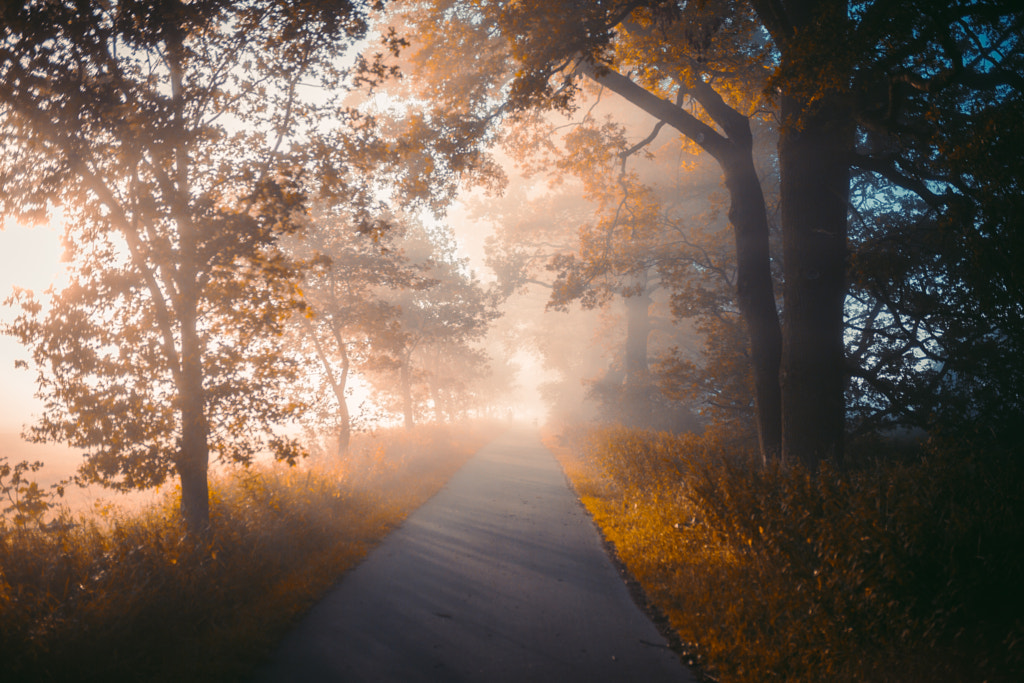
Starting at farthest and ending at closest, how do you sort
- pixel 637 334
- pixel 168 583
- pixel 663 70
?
1. pixel 637 334
2. pixel 663 70
3. pixel 168 583

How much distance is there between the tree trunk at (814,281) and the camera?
25.2 ft

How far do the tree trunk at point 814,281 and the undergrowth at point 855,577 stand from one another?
1.30 metres

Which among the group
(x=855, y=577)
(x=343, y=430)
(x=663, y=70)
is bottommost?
(x=343, y=430)

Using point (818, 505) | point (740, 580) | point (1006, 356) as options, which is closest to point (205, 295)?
point (740, 580)

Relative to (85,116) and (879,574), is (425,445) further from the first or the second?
(879,574)

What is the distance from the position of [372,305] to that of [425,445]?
734 cm

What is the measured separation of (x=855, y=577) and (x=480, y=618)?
135 inches

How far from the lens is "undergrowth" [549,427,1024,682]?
11.6 ft

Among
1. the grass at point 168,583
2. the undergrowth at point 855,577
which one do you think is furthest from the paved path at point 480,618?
the undergrowth at point 855,577

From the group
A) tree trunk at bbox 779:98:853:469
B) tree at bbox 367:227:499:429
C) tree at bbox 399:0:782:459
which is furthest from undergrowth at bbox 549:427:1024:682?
tree at bbox 367:227:499:429

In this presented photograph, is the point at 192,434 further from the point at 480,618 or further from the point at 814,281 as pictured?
the point at 814,281

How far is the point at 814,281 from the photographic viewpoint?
8.00 metres

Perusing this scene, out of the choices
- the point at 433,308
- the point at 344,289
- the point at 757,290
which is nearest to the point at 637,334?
the point at 433,308

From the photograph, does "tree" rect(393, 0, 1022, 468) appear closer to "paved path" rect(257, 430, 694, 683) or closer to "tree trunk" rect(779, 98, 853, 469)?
"tree trunk" rect(779, 98, 853, 469)
